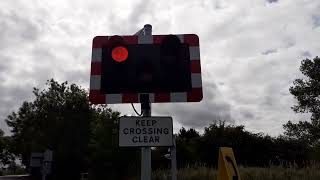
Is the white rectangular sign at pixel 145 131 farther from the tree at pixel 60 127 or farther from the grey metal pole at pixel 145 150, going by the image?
the tree at pixel 60 127

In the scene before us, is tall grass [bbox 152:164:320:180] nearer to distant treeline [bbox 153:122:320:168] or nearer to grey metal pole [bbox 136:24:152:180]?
grey metal pole [bbox 136:24:152:180]

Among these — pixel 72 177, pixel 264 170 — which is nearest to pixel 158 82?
pixel 264 170

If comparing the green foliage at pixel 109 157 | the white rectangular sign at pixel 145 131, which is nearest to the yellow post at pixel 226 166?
the white rectangular sign at pixel 145 131

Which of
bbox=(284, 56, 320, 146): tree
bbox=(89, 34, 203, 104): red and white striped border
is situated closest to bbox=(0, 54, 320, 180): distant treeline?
bbox=(284, 56, 320, 146): tree

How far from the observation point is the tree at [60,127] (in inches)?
1618

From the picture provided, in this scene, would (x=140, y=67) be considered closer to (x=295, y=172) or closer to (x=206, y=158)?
(x=295, y=172)

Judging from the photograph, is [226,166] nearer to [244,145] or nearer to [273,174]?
[273,174]

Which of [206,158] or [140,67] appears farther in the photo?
[206,158]

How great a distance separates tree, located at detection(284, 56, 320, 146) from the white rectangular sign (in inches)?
1266

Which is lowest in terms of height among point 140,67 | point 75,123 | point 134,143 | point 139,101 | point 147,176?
point 147,176

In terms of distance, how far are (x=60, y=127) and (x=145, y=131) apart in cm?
4305

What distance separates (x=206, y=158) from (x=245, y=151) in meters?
5.51

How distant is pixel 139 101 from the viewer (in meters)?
5.41

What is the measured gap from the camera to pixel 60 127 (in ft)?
155
